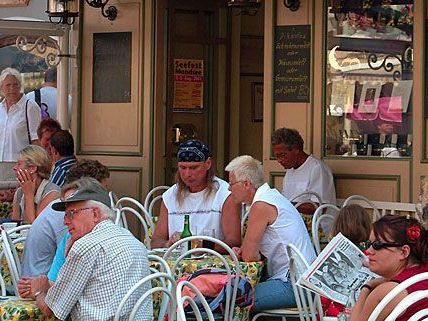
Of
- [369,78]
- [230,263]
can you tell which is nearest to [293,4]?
[369,78]

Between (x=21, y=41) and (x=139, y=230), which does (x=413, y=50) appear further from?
(x=21, y=41)

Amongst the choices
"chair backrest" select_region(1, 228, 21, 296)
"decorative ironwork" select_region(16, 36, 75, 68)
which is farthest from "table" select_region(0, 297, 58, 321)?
"decorative ironwork" select_region(16, 36, 75, 68)

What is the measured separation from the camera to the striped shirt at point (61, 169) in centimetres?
820

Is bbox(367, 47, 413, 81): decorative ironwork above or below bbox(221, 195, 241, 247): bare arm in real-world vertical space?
above

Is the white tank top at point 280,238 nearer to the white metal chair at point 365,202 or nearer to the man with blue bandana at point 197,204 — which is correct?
the man with blue bandana at point 197,204

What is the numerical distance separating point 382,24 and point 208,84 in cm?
250

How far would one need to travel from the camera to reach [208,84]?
398 inches

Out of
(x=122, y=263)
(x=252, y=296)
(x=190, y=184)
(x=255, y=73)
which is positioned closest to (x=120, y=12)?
(x=255, y=73)

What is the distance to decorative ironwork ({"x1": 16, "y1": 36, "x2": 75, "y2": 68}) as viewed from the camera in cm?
995

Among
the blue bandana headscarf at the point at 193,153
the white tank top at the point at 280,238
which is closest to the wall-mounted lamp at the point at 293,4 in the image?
the blue bandana headscarf at the point at 193,153

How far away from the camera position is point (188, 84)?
393 inches

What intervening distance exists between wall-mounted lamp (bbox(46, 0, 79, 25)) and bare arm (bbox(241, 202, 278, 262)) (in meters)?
4.21

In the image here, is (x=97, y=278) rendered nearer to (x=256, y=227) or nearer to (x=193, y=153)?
(x=256, y=227)

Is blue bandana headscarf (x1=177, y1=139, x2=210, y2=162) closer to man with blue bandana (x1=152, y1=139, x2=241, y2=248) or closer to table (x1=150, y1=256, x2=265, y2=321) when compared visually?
man with blue bandana (x1=152, y1=139, x2=241, y2=248)
